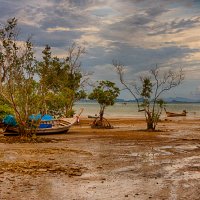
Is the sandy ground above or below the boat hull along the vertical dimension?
below

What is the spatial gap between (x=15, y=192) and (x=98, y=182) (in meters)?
2.38

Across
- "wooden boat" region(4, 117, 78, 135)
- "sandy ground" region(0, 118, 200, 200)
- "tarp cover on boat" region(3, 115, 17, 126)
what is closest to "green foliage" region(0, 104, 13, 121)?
"wooden boat" region(4, 117, 78, 135)

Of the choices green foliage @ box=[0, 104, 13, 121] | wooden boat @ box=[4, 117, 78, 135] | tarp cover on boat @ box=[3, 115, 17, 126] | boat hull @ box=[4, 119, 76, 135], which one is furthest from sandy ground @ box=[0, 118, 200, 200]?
green foliage @ box=[0, 104, 13, 121]

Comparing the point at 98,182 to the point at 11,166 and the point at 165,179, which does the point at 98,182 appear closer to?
the point at 165,179

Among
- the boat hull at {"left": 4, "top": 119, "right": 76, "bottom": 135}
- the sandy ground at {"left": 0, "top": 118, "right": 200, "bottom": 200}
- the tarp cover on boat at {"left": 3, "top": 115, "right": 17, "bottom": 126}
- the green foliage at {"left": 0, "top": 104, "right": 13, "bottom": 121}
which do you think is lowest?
the sandy ground at {"left": 0, "top": 118, "right": 200, "bottom": 200}

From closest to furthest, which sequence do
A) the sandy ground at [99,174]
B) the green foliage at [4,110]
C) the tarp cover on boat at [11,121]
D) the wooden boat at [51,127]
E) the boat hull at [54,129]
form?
1. the sandy ground at [99,174]
2. the tarp cover on boat at [11,121]
3. the boat hull at [54,129]
4. the wooden boat at [51,127]
5. the green foliage at [4,110]

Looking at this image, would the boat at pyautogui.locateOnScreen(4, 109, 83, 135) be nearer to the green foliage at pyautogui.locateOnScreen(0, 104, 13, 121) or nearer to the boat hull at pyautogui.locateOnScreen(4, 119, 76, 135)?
the boat hull at pyautogui.locateOnScreen(4, 119, 76, 135)

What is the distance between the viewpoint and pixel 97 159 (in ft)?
49.3

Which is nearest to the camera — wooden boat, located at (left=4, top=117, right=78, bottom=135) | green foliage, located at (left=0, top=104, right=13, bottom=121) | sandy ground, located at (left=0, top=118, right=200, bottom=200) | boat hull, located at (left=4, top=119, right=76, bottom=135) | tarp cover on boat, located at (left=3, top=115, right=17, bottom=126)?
sandy ground, located at (left=0, top=118, right=200, bottom=200)

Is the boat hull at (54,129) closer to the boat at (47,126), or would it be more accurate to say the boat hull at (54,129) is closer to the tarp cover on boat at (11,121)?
the boat at (47,126)

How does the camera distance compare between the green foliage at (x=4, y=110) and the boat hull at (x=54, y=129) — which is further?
the green foliage at (x=4, y=110)

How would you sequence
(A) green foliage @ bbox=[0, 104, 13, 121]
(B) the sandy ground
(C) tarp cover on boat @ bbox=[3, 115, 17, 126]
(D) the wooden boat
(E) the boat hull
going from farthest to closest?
(A) green foliage @ bbox=[0, 104, 13, 121]
(D) the wooden boat
(E) the boat hull
(C) tarp cover on boat @ bbox=[3, 115, 17, 126]
(B) the sandy ground

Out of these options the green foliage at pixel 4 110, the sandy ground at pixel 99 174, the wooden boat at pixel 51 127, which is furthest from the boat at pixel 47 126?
the sandy ground at pixel 99 174

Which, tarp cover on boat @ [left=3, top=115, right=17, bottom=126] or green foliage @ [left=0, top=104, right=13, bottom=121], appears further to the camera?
green foliage @ [left=0, top=104, right=13, bottom=121]
